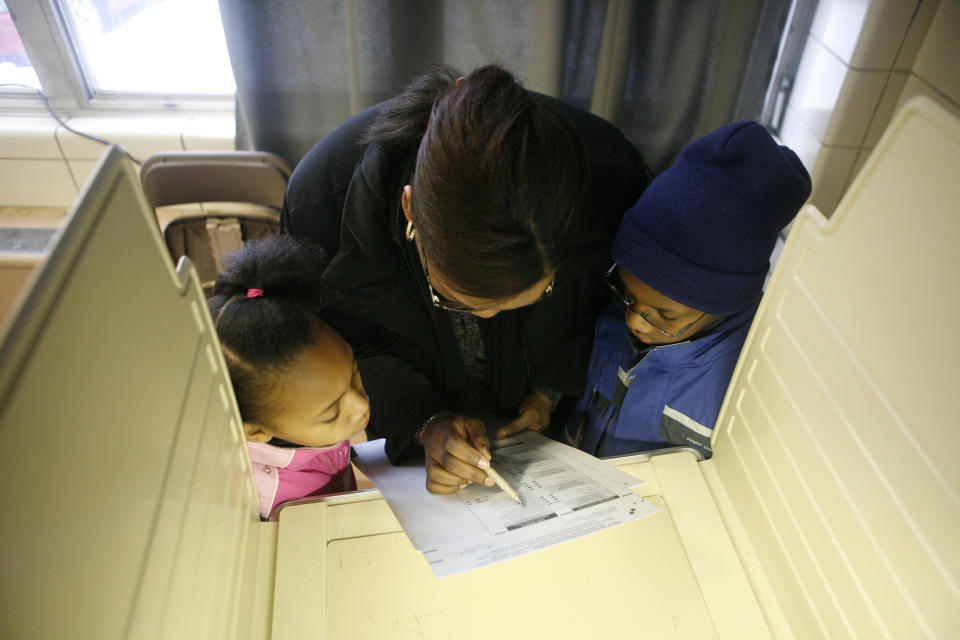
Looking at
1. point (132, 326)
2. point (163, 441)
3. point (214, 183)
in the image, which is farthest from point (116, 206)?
point (214, 183)

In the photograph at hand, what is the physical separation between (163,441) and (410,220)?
1.50 feet

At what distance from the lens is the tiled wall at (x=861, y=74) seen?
44.4 inches

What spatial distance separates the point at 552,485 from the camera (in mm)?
919

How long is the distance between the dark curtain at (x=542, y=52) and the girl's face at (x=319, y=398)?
1.09 m

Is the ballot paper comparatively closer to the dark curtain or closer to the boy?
the boy

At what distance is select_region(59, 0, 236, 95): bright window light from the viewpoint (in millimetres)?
2230

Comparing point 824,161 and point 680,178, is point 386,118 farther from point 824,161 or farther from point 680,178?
point 824,161

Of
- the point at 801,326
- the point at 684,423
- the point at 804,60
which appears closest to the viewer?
the point at 801,326

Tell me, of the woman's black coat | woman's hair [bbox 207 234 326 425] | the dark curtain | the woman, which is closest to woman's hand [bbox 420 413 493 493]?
the woman

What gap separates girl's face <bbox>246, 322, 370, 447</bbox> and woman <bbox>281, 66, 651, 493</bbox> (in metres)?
0.06

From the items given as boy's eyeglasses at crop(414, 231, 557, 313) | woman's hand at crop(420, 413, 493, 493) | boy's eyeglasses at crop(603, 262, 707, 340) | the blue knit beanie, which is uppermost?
the blue knit beanie

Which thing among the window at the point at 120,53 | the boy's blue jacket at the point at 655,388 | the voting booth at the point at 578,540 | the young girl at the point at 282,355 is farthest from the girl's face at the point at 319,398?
the window at the point at 120,53

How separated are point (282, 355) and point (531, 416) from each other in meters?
0.47

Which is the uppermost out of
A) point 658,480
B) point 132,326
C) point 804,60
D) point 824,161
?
point 132,326
